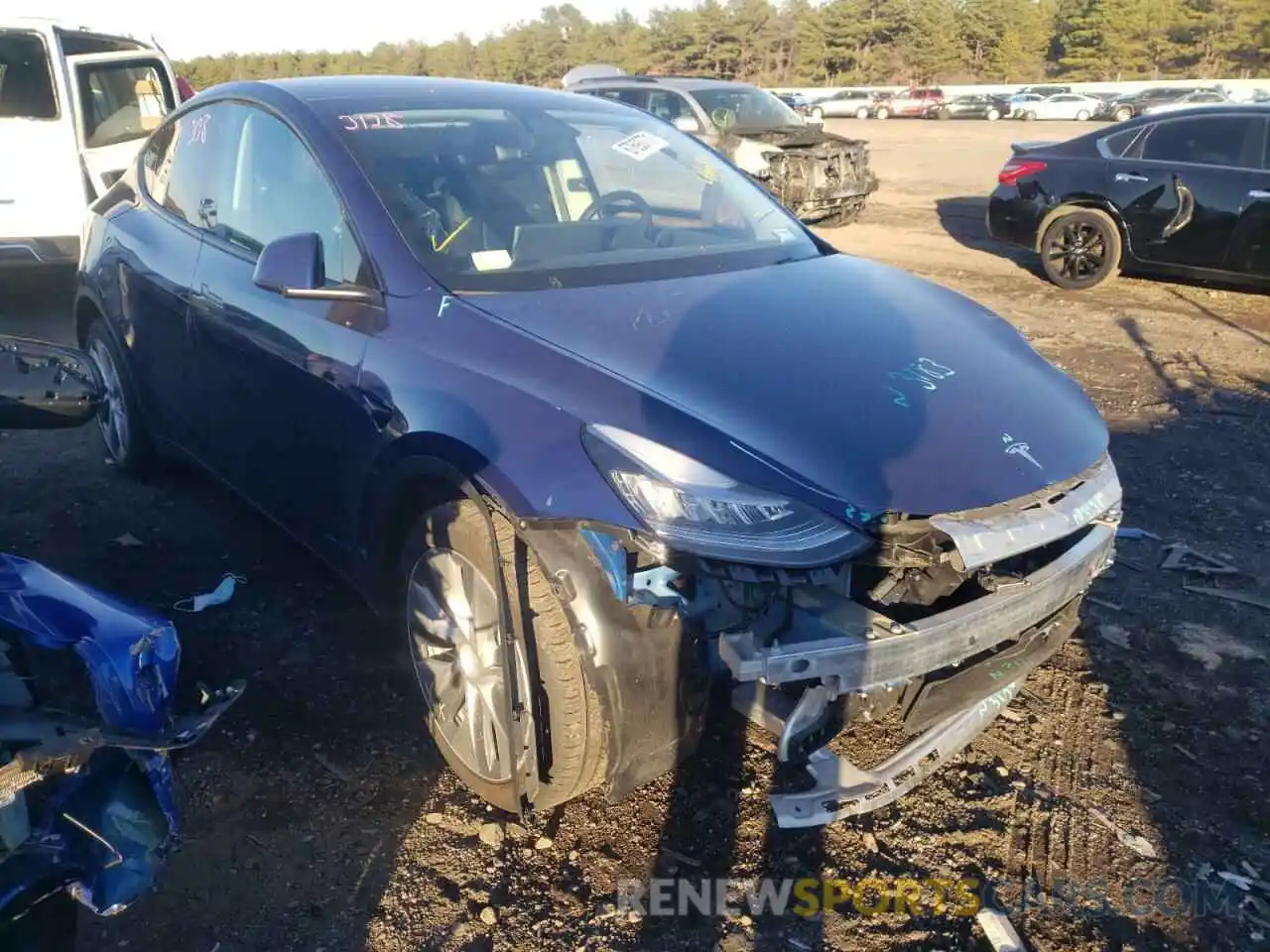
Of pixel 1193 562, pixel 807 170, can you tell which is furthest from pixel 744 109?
pixel 1193 562

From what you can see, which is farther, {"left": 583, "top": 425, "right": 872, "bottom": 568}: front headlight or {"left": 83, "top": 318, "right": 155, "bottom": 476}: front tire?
{"left": 83, "top": 318, "right": 155, "bottom": 476}: front tire

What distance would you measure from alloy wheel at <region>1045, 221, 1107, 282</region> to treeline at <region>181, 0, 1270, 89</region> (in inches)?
2212

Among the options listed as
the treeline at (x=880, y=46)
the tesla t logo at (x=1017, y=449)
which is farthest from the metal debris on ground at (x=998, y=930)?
Answer: the treeline at (x=880, y=46)

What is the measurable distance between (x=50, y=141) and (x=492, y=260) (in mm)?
5890

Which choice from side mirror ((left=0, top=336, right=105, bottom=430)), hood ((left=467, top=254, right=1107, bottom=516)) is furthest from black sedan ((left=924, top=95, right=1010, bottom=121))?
side mirror ((left=0, top=336, right=105, bottom=430))

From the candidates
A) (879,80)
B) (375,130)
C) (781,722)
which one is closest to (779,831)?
(781,722)

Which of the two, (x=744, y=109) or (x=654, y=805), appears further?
(x=744, y=109)

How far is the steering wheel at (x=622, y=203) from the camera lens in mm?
3385

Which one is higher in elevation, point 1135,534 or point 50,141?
point 50,141

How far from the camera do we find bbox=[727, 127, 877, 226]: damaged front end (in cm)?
1121

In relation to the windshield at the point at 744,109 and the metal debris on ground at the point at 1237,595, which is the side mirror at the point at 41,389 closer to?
the metal debris on ground at the point at 1237,595

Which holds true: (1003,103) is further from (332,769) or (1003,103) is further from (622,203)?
(332,769)

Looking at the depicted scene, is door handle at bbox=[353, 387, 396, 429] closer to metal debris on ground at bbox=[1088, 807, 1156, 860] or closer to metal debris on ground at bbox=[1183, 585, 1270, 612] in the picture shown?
metal debris on ground at bbox=[1088, 807, 1156, 860]

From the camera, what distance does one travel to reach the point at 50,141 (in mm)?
7086
